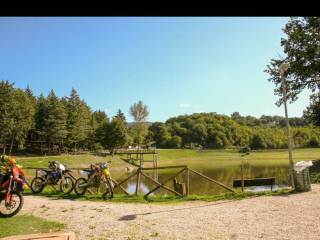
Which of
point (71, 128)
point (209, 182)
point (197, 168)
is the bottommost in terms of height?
point (197, 168)

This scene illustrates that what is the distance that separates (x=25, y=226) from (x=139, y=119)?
2800 inches

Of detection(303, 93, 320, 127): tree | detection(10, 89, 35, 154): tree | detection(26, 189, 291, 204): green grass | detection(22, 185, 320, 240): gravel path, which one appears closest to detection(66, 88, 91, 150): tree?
detection(10, 89, 35, 154): tree

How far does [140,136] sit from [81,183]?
64536 millimetres

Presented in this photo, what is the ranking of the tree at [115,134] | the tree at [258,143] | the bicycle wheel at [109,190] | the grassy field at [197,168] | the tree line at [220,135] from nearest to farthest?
the bicycle wheel at [109,190] → the grassy field at [197,168] → the tree at [115,134] → the tree line at [220,135] → the tree at [258,143]

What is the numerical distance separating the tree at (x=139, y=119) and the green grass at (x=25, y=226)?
227 feet

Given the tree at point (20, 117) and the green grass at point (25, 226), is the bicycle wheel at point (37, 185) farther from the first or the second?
the tree at point (20, 117)

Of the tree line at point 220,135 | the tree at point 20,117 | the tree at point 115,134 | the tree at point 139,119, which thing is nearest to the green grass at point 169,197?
the tree at point 20,117

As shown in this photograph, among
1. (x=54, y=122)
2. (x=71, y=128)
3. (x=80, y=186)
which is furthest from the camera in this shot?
(x=71, y=128)

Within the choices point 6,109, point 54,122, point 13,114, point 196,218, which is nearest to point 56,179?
point 196,218

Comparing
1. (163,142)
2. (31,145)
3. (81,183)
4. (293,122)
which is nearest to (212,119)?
(163,142)

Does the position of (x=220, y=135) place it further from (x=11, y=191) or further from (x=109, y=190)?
(x=11, y=191)

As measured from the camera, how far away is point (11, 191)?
11.2 meters

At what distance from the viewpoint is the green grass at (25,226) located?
9.16 metres
